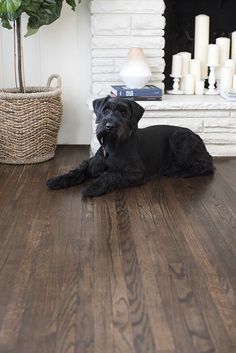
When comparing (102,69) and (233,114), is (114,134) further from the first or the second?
(233,114)

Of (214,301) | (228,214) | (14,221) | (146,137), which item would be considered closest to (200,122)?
(146,137)

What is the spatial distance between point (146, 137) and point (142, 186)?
0.30 m

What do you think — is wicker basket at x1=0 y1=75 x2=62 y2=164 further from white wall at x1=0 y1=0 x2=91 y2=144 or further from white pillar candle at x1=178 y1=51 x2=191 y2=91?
white pillar candle at x1=178 y1=51 x2=191 y2=91

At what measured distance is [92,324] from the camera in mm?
1471

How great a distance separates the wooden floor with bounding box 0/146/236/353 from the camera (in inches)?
55.9

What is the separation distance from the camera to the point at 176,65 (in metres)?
3.56

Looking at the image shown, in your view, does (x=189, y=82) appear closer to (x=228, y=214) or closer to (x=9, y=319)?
(x=228, y=214)

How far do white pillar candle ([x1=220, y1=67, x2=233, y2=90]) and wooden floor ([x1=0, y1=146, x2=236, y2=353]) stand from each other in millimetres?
1054

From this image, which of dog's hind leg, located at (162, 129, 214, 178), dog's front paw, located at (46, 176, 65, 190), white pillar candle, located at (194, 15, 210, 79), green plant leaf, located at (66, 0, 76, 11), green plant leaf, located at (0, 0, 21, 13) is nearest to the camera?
dog's front paw, located at (46, 176, 65, 190)

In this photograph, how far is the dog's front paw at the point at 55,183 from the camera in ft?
8.84

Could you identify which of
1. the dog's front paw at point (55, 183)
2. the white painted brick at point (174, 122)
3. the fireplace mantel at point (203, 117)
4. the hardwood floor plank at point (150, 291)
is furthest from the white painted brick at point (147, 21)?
the hardwood floor plank at point (150, 291)

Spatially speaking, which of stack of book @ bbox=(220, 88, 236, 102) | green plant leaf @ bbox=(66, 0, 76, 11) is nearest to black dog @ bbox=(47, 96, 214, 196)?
stack of book @ bbox=(220, 88, 236, 102)

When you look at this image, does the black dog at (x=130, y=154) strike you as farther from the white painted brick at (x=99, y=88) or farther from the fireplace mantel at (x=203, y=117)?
the white painted brick at (x=99, y=88)

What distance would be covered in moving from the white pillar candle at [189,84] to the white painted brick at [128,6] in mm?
511
